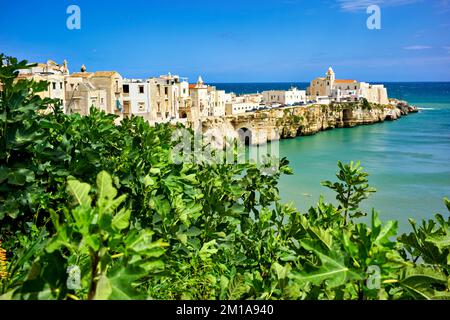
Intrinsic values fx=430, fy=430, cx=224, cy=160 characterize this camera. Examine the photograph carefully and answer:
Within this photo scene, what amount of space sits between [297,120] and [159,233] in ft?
149

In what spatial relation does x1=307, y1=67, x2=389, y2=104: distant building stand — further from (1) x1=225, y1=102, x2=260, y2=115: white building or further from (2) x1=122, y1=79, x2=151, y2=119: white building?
(2) x1=122, y1=79, x2=151, y2=119: white building

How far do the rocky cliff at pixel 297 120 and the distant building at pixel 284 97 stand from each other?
19.6 feet

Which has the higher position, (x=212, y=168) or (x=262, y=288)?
(x=212, y=168)

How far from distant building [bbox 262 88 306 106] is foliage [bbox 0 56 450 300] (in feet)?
178

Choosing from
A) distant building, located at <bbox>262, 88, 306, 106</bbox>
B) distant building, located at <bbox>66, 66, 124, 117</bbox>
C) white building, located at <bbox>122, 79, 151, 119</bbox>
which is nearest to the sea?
distant building, located at <bbox>262, 88, 306, 106</bbox>

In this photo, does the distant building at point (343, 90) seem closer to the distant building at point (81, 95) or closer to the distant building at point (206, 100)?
the distant building at point (206, 100)

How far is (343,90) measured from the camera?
64250 millimetres

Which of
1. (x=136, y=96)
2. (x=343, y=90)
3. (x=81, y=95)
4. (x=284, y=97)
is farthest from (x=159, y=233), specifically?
(x=343, y=90)

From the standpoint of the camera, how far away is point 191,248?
2.75 meters

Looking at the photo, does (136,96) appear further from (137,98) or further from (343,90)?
(343,90)
